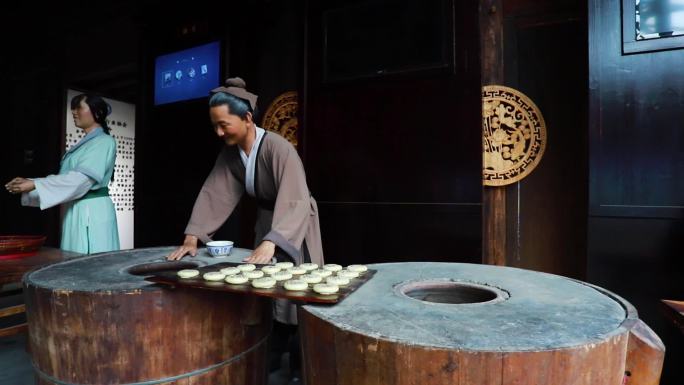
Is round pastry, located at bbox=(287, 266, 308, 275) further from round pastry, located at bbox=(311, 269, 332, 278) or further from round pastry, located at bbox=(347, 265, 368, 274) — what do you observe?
round pastry, located at bbox=(347, 265, 368, 274)

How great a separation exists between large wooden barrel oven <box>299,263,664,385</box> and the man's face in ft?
4.25

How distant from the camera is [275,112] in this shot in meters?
4.23

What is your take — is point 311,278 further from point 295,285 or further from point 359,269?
point 359,269

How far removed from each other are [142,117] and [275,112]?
2.11m

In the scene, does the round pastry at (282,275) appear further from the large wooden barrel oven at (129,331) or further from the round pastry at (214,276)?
the large wooden barrel oven at (129,331)

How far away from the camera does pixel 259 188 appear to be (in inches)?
98.2

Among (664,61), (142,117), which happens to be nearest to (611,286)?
(664,61)

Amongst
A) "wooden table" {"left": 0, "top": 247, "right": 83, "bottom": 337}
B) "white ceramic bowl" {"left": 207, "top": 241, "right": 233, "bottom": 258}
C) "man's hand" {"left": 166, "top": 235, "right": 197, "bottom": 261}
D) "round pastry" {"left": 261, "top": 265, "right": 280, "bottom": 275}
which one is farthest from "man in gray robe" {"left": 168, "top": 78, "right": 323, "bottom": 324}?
"wooden table" {"left": 0, "top": 247, "right": 83, "bottom": 337}

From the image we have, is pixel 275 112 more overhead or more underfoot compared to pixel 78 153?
more overhead

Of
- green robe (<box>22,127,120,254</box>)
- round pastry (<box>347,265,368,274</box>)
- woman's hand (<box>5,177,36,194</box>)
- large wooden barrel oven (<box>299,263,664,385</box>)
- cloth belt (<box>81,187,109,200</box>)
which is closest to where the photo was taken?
large wooden barrel oven (<box>299,263,664,385</box>)

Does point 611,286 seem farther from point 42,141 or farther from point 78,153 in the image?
point 42,141

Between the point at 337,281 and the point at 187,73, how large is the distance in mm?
4097

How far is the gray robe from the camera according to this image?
7.03 feet

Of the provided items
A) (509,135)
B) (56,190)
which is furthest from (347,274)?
(56,190)
